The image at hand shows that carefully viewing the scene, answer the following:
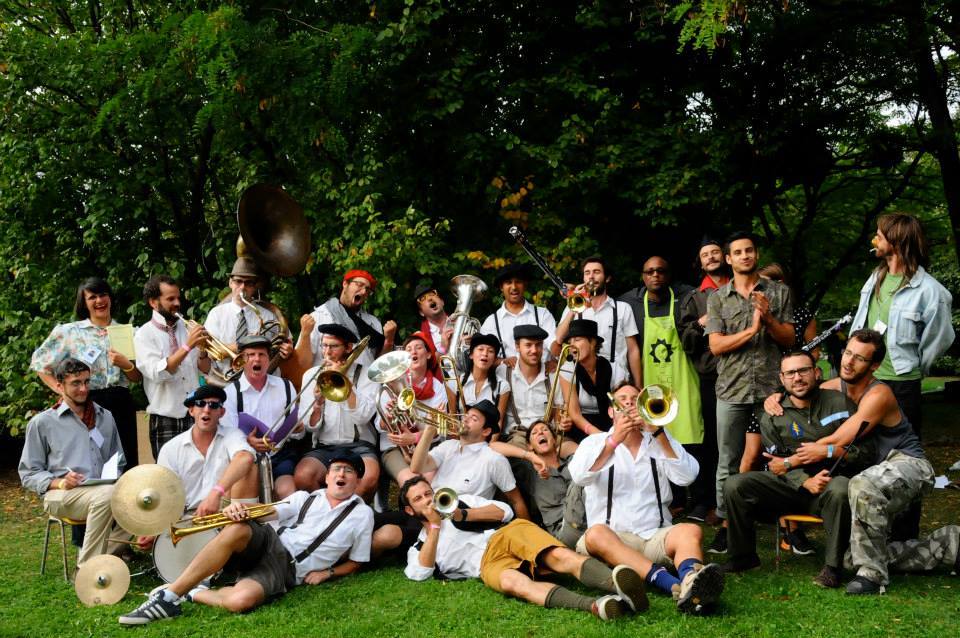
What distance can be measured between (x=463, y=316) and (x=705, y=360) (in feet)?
6.75

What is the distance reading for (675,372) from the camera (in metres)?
7.17

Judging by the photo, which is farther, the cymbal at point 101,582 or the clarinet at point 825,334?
the clarinet at point 825,334

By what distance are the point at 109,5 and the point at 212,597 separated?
8447mm

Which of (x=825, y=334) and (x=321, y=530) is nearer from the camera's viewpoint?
(x=321, y=530)

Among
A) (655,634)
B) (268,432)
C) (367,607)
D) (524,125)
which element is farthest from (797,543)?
(524,125)

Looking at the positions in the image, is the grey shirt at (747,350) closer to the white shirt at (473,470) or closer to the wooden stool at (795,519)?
the wooden stool at (795,519)

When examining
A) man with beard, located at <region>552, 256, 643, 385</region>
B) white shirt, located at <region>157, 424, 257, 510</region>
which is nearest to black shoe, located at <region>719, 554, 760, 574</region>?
man with beard, located at <region>552, 256, 643, 385</region>

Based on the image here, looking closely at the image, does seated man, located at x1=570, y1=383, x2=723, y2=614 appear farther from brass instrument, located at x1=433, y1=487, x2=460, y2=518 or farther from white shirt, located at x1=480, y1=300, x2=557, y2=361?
white shirt, located at x1=480, y1=300, x2=557, y2=361

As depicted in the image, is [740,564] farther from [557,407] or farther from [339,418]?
[339,418]

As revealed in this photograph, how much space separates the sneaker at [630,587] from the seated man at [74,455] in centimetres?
351

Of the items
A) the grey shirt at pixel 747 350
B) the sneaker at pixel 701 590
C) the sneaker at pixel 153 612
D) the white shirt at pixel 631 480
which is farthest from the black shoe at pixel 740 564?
the sneaker at pixel 153 612

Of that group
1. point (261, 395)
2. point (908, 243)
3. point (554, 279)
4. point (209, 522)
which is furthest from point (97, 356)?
point (908, 243)

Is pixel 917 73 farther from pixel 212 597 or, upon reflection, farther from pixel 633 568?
pixel 212 597

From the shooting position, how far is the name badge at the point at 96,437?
6.59m
